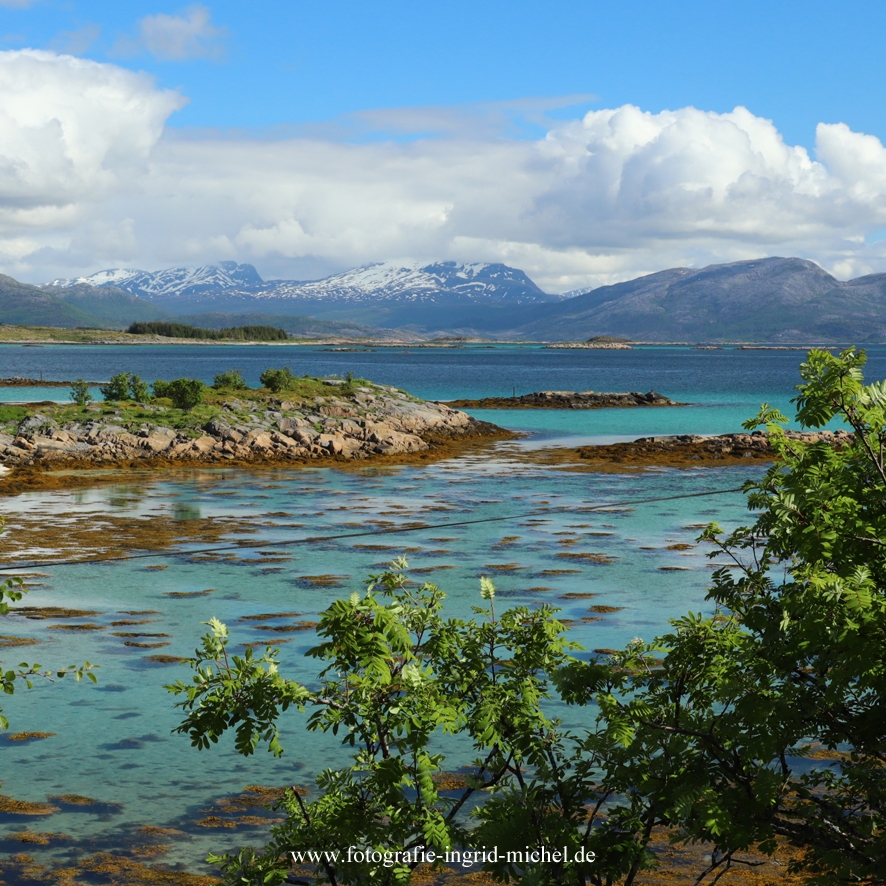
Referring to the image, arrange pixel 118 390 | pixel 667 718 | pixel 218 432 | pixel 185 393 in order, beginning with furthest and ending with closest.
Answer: pixel 118 390 < pixel 185 393 < pixel 218 432 < pixel 667 718

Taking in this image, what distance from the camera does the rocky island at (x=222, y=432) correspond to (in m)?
40.9

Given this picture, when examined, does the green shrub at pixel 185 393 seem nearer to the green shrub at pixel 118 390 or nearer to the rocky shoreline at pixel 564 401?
the green shrub at pixel 118 390

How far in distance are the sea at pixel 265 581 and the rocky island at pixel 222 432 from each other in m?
3.13

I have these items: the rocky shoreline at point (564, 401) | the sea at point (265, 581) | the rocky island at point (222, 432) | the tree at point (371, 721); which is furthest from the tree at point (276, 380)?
the tree at point (371, 721)

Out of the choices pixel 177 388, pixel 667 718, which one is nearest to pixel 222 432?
pixel 177 388

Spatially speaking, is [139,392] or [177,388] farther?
[139,392]

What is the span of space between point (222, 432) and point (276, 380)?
11.8 metres

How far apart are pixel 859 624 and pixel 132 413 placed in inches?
1715

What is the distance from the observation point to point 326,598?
64.3 feet

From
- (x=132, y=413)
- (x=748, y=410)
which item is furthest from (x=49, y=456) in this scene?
(x=748, y=410)

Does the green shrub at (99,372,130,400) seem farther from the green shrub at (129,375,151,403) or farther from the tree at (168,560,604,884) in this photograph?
the tree at (168,560,604,884)

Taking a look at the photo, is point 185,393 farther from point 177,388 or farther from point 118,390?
point 118,390

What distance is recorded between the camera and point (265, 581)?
21031 mm

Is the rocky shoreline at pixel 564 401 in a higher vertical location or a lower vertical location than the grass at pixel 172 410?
lower
